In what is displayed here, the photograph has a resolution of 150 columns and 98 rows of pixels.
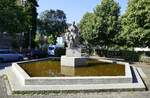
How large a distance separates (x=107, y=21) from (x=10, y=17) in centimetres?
1657

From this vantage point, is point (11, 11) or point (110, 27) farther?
point (110, 27)

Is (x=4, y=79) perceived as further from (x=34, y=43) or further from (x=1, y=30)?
(x=34, y=43)

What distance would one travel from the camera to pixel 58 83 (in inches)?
659

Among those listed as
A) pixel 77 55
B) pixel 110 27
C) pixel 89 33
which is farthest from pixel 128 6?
pixel 77 55

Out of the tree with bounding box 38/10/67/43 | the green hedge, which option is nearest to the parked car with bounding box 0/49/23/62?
the green hedge

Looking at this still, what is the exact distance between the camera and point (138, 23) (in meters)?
41.0

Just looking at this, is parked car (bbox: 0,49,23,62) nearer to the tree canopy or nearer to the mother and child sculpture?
the mother and child sculpture

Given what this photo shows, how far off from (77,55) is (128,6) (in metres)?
19.5

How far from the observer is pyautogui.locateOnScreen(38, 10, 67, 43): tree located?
120250mm

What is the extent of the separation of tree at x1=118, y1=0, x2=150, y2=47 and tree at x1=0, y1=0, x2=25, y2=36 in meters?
14.2

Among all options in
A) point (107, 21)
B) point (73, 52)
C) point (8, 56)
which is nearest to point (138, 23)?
point (107, 21)

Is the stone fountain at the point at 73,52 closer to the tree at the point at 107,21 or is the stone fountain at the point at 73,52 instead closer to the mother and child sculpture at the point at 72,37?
the mother and child sculpture at the point at 72,37

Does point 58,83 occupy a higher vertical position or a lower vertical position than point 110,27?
lower

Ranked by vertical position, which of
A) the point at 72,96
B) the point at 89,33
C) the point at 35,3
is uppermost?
the point at 35,3
